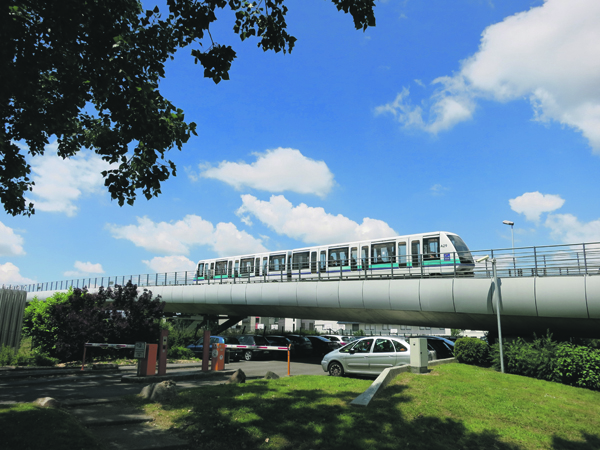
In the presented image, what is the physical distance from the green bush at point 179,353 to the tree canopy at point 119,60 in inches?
618

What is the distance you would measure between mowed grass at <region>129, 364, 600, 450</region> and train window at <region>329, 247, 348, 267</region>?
1675cm

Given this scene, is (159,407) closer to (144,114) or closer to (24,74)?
(144,114)

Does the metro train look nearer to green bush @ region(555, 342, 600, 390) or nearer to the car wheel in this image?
green bush @ region(555, 342, 600, 390)

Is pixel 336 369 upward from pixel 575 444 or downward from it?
upward

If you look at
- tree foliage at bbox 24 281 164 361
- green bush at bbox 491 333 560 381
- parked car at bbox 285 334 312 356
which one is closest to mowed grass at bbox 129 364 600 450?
green bush at bbox 491 333 560 381

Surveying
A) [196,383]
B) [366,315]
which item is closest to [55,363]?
[196,383]

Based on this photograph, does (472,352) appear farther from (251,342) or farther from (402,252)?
(251,342)

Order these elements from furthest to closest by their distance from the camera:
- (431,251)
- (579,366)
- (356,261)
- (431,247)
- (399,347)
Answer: (356,261) → (431,247) → (431,251) → (399,347) → (579,366)

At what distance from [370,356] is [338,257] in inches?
590

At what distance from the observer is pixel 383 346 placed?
14.7 meters

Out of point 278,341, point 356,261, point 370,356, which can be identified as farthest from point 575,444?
point 356,261

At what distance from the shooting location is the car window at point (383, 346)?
571 inches

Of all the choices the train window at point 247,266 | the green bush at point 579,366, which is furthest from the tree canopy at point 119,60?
the train window at point 247,266

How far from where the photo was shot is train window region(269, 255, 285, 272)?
3242 centimetres
